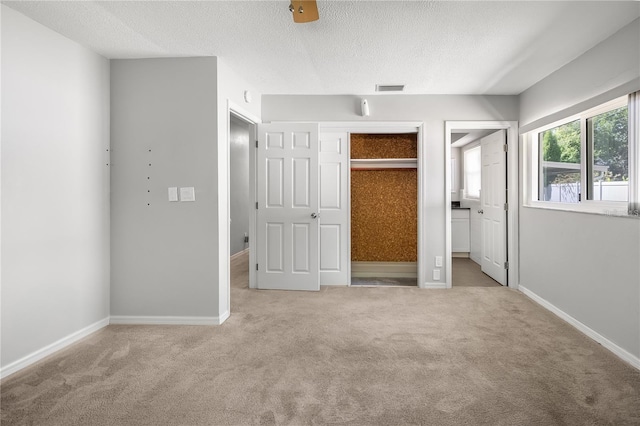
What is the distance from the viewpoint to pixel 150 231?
10.5 ft

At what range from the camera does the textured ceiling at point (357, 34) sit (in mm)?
2309

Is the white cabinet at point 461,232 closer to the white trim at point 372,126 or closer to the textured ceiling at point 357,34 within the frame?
the white trim at point 372,126

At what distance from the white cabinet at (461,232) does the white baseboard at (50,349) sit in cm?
539

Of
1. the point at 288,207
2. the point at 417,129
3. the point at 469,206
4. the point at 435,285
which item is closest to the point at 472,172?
the point at 469,206

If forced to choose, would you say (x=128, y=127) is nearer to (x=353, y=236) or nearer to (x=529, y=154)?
(x=353, y=236)

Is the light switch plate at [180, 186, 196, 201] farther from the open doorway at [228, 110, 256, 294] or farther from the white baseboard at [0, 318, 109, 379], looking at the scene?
the open doorway at [228, 110, 256, 294]

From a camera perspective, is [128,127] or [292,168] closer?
[128,127]

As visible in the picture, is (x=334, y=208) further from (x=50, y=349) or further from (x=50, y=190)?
(x=50, y=349)

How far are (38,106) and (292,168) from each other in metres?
2.42

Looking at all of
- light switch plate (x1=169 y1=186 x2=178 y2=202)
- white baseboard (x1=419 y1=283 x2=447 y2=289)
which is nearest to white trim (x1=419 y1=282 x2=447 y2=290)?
white baseboard (x1=419 y1=283 x2=447 y2=289)

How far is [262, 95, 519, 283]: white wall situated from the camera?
170 inches

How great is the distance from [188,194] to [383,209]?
2.90m

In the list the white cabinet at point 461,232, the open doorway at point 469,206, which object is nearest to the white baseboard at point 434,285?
the open doorway at point 469,206

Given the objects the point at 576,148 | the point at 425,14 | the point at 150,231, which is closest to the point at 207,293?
the point at 150,231
